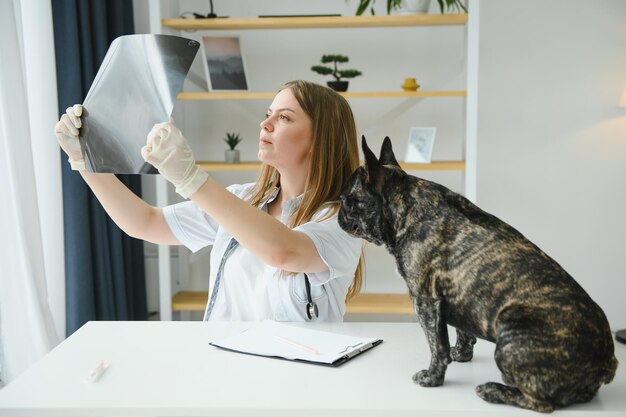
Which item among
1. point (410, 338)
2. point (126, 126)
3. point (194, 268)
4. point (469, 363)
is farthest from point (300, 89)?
point (194, 268)

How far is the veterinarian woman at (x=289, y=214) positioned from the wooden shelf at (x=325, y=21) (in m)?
1.33

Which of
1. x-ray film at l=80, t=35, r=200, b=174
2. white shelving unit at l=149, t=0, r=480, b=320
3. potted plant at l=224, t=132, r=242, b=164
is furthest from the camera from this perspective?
potted plant at l=224, t=132, r=242, b=164

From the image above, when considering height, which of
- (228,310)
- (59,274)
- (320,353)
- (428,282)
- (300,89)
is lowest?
(59,274)

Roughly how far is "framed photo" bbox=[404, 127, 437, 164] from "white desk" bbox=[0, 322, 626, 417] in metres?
1.82

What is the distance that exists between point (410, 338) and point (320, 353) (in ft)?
0.73

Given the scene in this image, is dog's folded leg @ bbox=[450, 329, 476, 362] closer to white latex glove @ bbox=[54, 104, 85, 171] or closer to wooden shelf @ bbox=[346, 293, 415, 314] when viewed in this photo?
white latex glove @ bbox=[54, 104, 85, 171]

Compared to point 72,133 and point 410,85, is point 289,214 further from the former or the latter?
point 410,85

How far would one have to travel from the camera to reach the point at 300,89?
5.60ft

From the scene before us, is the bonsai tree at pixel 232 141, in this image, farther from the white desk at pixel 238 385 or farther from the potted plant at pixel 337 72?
the white desk at pixel 238 385

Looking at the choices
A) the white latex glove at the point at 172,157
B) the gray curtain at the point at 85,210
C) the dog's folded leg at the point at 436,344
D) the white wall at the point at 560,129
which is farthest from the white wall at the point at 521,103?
the dog's folded leg at the point at 436,344

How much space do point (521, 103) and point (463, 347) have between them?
8.13ft

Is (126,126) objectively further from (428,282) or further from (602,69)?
(602,69)

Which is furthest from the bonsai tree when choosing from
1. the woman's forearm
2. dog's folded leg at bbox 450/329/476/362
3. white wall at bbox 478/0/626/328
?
dog's folded leg at bbox 450/329/476/362

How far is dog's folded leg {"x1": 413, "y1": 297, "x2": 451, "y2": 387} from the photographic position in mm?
1080
